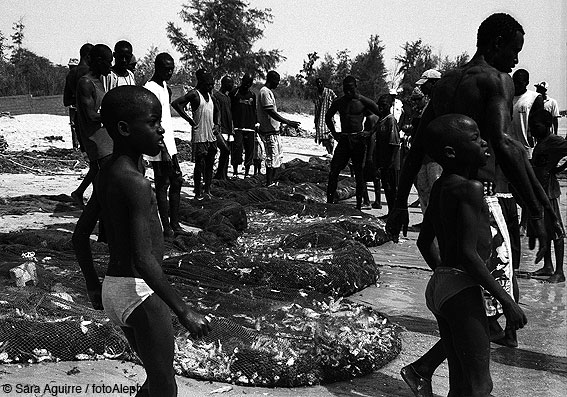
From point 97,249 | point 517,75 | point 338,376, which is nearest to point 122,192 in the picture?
point 338,376

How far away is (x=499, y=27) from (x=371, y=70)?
4827 centimetres

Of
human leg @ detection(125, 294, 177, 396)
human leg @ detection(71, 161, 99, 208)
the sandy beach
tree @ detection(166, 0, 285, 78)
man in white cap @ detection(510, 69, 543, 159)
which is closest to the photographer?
human leg @ detection(125, 294, 177, 396)

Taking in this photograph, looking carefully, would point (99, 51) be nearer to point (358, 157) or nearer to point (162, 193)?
point (162, 193)

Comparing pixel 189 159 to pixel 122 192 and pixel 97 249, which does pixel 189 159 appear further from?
pixel 122 192

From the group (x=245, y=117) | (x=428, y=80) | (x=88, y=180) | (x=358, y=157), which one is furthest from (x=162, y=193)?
(x=245, y=117)

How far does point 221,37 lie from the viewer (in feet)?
144

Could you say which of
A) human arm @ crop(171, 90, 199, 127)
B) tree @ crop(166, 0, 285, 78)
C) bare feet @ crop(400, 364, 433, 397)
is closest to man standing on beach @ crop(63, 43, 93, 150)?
human arm @ crop(171, 90, 199, 127)

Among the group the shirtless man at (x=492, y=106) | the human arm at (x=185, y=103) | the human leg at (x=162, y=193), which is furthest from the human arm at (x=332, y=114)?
the shirtless man at (x=492, y=106)

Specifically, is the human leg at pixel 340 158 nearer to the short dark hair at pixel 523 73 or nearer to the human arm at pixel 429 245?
the short dark hair at pixel 523 73

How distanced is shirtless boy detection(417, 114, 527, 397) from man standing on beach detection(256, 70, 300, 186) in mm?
8855

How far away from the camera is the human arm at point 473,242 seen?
3.19 m

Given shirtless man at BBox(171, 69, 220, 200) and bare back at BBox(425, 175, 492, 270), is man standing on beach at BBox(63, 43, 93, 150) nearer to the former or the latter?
shirtless man at BBox(171, 69, 220, 200)

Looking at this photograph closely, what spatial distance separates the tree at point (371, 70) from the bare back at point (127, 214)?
157ft

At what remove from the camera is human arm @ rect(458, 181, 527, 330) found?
319cm
